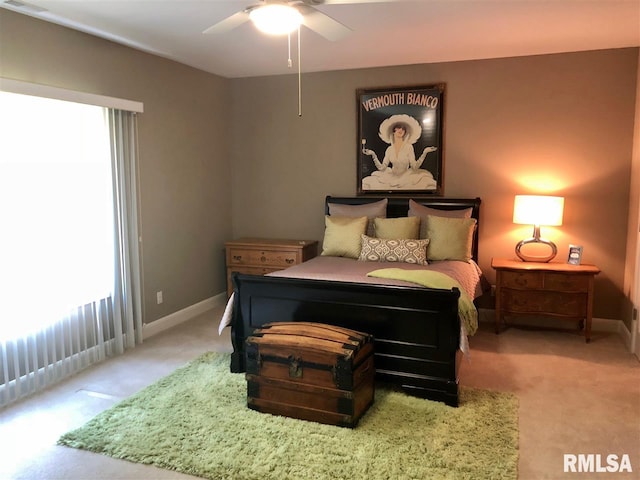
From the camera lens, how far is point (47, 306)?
3.35m

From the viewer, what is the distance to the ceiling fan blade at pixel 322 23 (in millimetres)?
2454

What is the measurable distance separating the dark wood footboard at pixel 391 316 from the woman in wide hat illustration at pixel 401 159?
6.75ft

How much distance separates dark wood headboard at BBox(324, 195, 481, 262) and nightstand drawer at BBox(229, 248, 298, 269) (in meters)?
0.66

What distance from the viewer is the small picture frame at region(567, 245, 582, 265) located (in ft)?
14.0

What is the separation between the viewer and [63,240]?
346 centimetres

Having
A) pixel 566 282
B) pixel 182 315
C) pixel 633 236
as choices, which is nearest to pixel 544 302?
pixel 566 282

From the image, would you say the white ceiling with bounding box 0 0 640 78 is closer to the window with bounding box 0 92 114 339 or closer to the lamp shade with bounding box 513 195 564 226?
the window with bounding box 0 92 114 339

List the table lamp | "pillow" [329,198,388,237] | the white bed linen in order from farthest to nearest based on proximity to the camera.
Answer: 1. "pillow" [329,198,388,237]
2. the table lamp
3. the white bed linen

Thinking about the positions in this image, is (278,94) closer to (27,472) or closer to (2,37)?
(2,37)

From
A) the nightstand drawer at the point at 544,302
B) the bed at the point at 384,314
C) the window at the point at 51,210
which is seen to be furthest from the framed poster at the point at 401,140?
the window at the point at 51,210

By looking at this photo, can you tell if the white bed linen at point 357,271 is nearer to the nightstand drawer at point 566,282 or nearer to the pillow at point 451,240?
the pillow at point 451,240

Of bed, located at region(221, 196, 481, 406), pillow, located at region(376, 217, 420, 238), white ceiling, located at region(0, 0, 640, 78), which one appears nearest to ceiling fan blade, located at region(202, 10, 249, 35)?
white ceiling, located at region(0, 0, 640, 78)

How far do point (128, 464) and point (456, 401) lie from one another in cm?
181

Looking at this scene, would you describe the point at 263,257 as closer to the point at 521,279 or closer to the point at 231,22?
the point at 521,279
